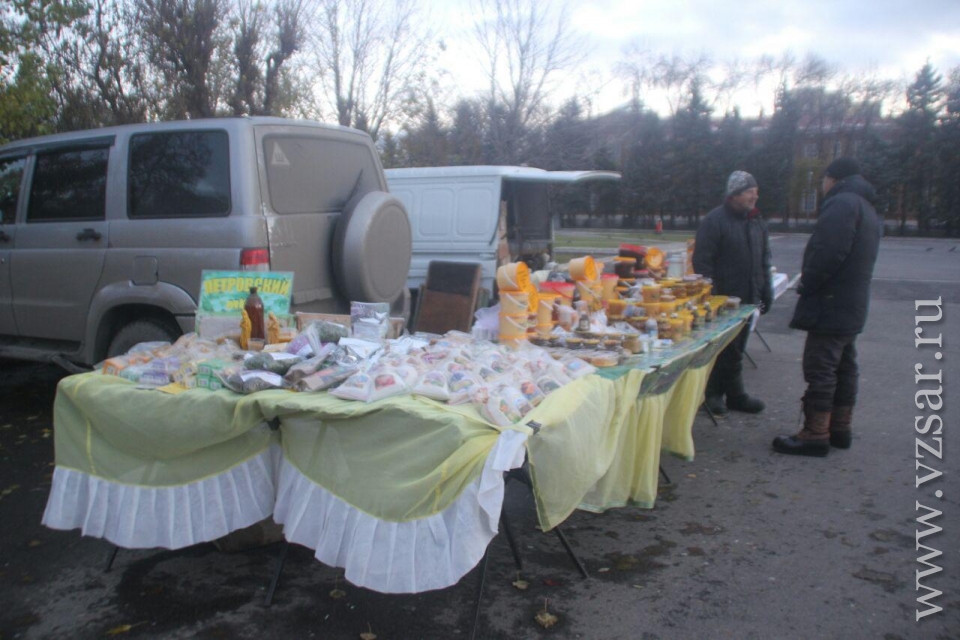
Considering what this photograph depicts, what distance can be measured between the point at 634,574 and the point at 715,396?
294 cm

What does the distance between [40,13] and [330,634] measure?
8.52 meters

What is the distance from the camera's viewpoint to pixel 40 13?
27.2ft

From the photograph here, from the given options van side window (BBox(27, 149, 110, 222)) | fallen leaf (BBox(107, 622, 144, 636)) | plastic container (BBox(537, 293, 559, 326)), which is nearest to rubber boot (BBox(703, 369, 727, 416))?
plastic container (BBox(537, 293, 559, 326))

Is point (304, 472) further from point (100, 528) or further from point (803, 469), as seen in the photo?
point (803, 469)

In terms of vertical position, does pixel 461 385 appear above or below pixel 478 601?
above

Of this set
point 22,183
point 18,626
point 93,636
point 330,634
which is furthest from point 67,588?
point 22,183

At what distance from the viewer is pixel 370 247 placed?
Answer: 16.3ft

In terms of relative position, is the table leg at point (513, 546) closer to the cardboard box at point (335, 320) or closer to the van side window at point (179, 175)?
the cardboard box at point (335, 320)

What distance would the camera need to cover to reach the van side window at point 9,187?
5.69 metres

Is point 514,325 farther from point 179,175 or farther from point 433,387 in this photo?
point 179,175

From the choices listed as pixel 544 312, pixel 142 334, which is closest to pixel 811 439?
pixel 544 312

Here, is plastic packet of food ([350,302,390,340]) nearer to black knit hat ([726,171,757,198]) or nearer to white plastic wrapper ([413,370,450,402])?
white plastic wrapper ([413,370,450,402])

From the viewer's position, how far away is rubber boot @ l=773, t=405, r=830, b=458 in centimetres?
477

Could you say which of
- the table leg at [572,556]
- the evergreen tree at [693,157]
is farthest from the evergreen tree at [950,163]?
the table leg at [572,556]
